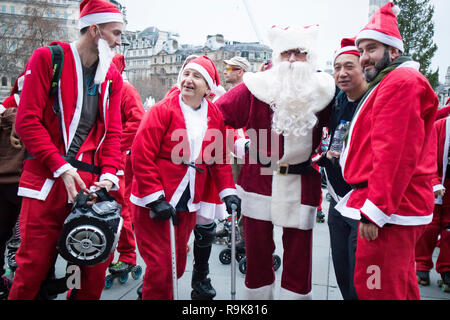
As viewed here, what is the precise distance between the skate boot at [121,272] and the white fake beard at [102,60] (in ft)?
6.95

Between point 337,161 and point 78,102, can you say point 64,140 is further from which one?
point 337,161

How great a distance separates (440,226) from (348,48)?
8.56 ft

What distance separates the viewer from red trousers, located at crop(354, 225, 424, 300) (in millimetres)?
2204

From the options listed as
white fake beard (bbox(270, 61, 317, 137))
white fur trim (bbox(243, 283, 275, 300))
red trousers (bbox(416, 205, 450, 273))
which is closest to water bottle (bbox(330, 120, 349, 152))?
white fake beard (bbox(270, 61, 317, 137))

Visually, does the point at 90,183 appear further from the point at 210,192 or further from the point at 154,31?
the point at 154,31

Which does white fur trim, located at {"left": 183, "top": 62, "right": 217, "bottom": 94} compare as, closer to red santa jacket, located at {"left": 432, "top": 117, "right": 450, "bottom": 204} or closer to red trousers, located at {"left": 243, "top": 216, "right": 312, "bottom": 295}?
red trousers, located at {"left": 243, "top": 216, "right": 312, "bottom": 295}

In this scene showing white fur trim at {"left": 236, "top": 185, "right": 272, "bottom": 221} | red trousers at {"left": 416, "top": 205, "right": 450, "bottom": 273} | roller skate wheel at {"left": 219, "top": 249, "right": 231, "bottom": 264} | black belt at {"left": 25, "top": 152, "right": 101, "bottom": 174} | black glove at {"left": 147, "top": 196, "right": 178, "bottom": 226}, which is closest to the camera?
black belt at {"left": 25, "top": 152, "right": 101, "bottom": 174}

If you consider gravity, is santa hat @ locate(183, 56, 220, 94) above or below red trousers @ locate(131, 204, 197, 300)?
above

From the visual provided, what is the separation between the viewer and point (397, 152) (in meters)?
2.12

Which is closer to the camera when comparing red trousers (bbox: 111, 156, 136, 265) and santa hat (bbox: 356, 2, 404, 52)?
santa hat (bbox: 356, 2, 404, 52)

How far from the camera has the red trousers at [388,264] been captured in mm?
2204

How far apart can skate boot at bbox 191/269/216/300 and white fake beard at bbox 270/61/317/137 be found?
161 cm

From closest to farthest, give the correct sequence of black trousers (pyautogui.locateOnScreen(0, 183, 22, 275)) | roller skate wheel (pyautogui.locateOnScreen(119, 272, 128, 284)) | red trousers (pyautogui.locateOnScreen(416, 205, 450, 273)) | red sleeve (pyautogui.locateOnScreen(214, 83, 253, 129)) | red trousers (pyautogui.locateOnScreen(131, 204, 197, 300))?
red trousers (pyautogui.locateOnScreen(131, 204, 197, 300)), red sleeve (pyautogui.locateOnScreen(214, 83, 253, 129)), black trousers (pyautogui.locateOnScreen(0, 183, 22, 275)), roller skate wheel (pyautogui.locateOnScreen(119, 272, 128, 284)), red trousers (pyautogui.locateOnScreen(416, 205, 450, 273))
